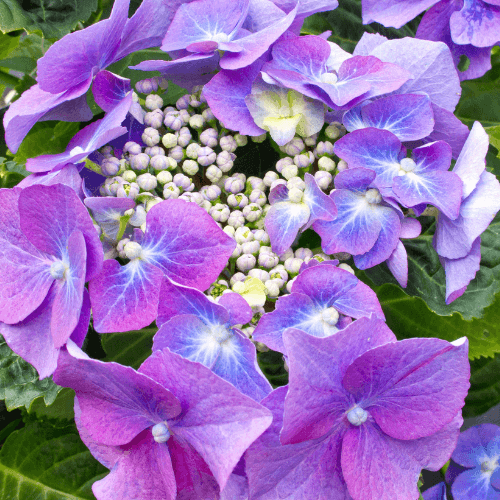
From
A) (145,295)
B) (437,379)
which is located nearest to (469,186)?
(437,379)

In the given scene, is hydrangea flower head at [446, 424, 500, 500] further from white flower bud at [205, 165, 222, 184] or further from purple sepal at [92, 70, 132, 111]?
purple sepal at [92, 70, 132, 111]

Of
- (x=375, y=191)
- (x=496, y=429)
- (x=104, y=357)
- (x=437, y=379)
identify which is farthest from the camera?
(x=496, y=429)

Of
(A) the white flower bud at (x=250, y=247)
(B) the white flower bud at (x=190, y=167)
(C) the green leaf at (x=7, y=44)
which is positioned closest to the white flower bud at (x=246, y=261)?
(A) the white flower bud at (x=250, y=247)

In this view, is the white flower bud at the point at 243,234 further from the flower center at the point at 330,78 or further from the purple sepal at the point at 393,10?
the purple sepal at the point at 393,10

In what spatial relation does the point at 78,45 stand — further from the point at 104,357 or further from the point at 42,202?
the point at 104,357

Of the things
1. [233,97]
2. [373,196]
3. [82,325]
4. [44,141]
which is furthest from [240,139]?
[44,141]

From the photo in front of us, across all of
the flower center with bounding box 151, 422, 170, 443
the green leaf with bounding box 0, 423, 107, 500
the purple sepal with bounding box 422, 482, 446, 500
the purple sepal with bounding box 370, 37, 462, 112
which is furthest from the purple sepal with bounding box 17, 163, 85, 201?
the purple sepal with bounding box 422, 482, 446, 500
